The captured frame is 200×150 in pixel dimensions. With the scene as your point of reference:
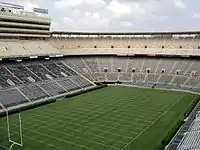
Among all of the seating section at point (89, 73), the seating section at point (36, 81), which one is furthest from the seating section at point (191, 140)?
the seating section at point (89, 73)

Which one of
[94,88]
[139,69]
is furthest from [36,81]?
[139,69]

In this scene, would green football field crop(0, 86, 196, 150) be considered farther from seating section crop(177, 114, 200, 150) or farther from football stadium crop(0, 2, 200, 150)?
seating section crop(177, 114, 200, 150)

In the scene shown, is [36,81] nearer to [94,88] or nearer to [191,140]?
[94,88]

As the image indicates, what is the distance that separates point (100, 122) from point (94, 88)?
2032 centimetres

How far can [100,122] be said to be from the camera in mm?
28703

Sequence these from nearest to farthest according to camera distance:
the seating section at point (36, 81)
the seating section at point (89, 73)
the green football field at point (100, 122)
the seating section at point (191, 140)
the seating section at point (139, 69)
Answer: the seating section at point (191, 140), the green football field at point (100, 122), the seating section at point (36, 81), the seating section at point (89, 73), the seating section at point (139, 69)

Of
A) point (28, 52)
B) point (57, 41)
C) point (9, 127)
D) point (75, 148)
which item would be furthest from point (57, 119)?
point (57, 41)

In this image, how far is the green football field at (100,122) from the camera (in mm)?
23125

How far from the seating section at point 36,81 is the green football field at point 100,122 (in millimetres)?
3917

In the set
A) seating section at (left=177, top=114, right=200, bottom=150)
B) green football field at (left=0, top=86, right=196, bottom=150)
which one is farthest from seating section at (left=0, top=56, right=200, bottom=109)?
seating section at (left=177, top=114, right=200, bottom=150)

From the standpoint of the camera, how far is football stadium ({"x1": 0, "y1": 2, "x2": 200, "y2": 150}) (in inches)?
954

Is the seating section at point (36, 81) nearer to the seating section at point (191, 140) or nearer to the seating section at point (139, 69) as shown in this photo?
the seating section at point (139, 69)

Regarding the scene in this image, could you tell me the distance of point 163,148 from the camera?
20.8 meters

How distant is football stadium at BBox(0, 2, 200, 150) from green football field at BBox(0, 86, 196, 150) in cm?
9
